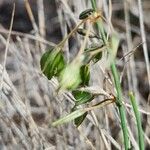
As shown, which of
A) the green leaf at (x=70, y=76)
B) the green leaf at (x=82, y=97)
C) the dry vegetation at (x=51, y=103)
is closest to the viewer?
the green leaf at (x=70, y=76)

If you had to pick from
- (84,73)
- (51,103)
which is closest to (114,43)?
(84,73)

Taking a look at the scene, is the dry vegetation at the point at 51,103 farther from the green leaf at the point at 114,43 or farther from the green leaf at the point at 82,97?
the green leaf at the point at 114,43

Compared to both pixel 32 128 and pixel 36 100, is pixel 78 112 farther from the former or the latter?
pixel 36 100

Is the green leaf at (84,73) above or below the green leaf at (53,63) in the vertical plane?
below

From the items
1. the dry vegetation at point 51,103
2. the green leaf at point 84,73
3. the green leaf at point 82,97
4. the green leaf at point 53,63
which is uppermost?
the green leaf at point 53,63

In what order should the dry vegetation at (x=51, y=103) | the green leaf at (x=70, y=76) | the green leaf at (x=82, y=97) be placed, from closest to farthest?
1. the green leaf at (x=70, y=76)
2. the green leaf at (x=82, y=97)
3. the dry vegetation at (x=51, y=103)

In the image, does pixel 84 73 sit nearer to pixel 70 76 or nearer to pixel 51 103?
pixel 70 76

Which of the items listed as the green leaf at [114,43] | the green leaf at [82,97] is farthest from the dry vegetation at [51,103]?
the green leaf at [114,43]

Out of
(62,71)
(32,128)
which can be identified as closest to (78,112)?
(62,71)
